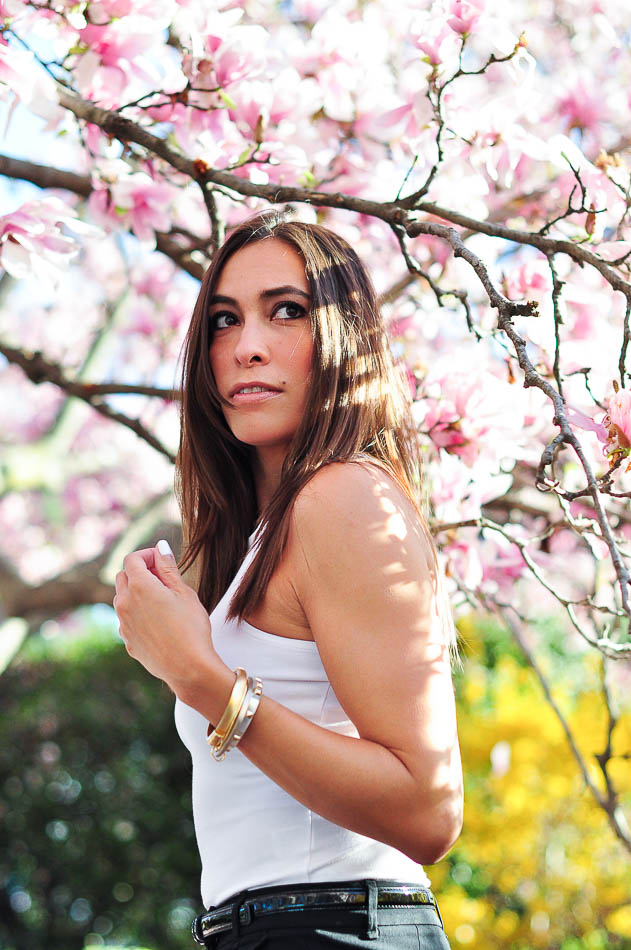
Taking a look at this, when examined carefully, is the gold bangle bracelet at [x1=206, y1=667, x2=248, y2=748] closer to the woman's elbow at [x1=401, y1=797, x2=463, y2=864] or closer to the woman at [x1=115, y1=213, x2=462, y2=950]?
the woman at [x1=115, y1=213, x2=462, y2=950]

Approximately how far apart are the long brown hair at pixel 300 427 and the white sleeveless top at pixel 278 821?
2.7 inches

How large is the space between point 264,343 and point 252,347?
0.06ft

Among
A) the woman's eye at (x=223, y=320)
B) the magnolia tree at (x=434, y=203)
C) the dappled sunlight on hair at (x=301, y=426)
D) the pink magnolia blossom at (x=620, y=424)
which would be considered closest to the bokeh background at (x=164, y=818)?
the magnolia tree at (x=434, y=203)

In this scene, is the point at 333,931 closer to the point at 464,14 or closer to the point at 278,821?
the point at 278,821

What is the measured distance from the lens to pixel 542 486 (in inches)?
43.9

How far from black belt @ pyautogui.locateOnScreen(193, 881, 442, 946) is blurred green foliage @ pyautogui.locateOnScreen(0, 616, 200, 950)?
149 inches

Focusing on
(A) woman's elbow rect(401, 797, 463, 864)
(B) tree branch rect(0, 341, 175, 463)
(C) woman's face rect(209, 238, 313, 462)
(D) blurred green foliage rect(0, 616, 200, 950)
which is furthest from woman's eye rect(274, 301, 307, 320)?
(D) blurred green foliage rect(0, 616, 200, 950)

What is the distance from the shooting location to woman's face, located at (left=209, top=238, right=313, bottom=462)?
137cm

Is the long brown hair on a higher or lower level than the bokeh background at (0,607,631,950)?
higher

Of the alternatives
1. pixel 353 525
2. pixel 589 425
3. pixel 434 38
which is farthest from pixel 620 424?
pixel 434 38

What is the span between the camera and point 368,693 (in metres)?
1.04

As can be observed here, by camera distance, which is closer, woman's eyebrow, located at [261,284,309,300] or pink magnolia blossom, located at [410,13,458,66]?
woman's eyebrow, located at [261,284,309,300]

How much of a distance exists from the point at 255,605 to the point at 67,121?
113cm

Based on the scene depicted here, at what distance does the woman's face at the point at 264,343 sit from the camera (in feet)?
4.49
